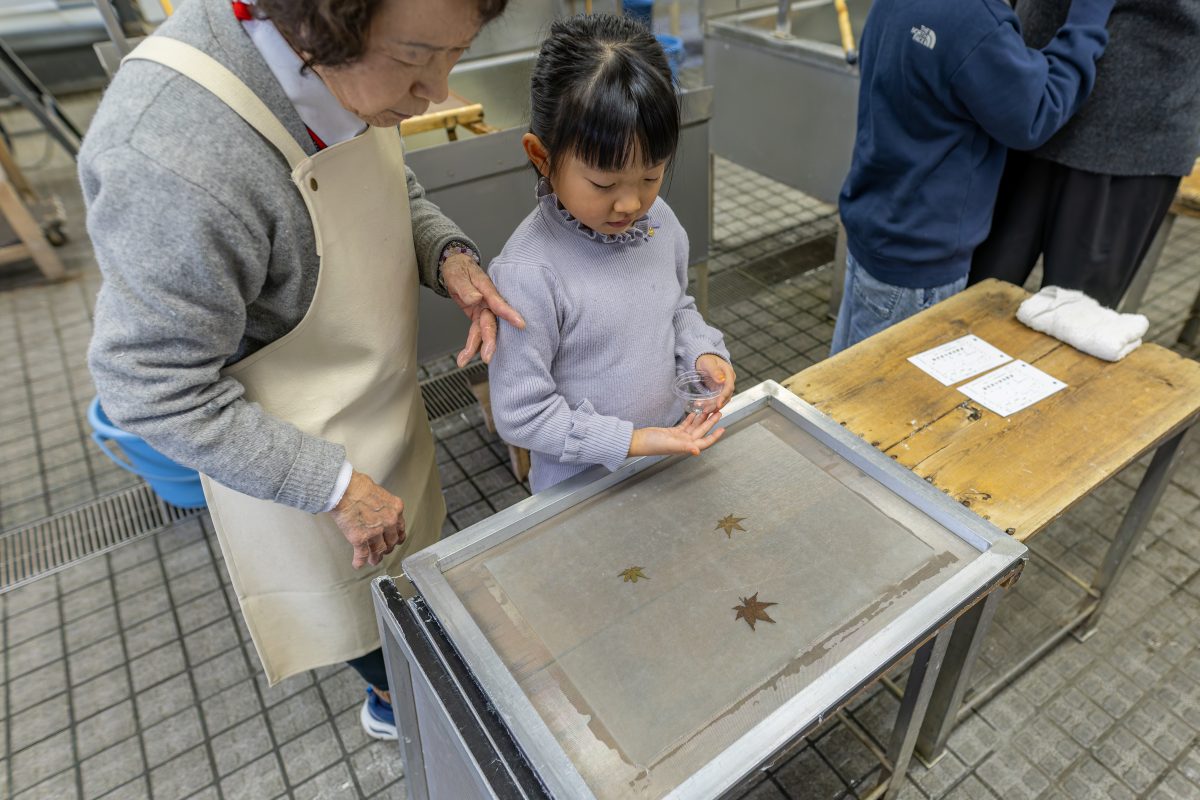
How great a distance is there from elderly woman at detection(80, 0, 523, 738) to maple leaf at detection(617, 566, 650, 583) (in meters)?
0.33

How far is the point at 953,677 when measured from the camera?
140cm

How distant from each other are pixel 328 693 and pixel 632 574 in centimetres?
122

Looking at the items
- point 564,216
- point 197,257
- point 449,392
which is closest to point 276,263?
point 197,257

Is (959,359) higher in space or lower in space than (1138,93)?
lower

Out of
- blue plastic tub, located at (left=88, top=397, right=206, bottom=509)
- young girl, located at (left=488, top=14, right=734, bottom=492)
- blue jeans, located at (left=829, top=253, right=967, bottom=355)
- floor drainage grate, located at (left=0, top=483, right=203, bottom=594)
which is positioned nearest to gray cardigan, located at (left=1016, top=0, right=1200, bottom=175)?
blue jeans, located at (left=829, top=253, right=967, bottom=355)

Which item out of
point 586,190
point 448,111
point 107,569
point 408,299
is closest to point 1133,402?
point 586,190

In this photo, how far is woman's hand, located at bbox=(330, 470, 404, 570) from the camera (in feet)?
3.23

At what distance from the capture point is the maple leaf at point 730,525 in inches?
40.9

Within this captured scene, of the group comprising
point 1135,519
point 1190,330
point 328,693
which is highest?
point 1135,519

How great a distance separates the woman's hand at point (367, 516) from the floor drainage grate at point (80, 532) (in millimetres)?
1630

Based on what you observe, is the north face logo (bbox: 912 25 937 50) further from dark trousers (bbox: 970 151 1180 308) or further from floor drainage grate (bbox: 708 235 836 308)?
floor drainage grate (bbox: 708 235 836 308)

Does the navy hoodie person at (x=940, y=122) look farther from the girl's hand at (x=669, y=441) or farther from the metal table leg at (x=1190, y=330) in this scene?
the metal table leg at (x=1190, y=330)

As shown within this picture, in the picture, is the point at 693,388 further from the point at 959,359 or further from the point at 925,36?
the point at 925,36

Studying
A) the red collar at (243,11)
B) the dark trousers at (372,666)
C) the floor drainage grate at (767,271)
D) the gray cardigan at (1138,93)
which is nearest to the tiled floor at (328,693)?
the dark trousers at (372,666)
